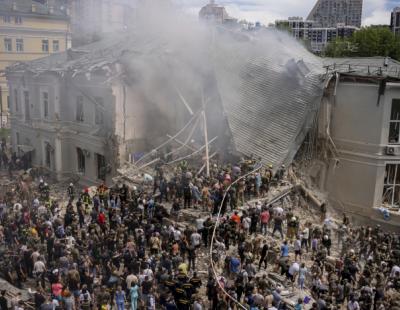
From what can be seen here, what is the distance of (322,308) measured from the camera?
12.3 metres

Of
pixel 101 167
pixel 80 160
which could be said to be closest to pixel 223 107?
pixel 101 167

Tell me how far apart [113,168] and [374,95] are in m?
14.4

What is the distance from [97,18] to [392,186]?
78.4 feet

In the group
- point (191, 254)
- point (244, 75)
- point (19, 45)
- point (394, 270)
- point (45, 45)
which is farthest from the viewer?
point (45, 45)

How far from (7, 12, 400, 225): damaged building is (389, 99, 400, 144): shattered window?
48 mm

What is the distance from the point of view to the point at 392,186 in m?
23.0

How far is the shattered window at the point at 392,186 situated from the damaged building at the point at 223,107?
49mm

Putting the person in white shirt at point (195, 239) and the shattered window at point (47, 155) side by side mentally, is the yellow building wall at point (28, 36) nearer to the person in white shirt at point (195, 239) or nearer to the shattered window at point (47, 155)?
the shattered window at point (47, 155)

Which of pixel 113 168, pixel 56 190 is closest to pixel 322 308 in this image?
pixel 113 168

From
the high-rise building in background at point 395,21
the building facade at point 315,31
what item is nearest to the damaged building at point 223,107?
the high-rise building in background at point 395,21

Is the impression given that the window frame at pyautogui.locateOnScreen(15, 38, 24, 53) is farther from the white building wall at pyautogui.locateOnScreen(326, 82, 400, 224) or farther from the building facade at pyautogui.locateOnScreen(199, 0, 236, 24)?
the white building wall at pyautogui.locateOnScreen(326, 82, 400, 224)

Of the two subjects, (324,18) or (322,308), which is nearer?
(322,308)

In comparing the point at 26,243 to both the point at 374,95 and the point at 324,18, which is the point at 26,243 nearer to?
the point at 374,95

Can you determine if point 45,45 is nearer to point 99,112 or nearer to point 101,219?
point 99,112
